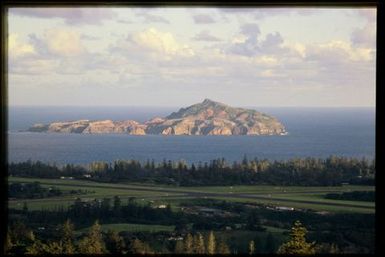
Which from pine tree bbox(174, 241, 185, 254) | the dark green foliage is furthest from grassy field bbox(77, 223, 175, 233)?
the dark green foliage

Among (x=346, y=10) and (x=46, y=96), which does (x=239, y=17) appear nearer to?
(x=346, y=10)

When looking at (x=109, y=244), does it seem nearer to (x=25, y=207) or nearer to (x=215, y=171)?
(x=25, y=207)

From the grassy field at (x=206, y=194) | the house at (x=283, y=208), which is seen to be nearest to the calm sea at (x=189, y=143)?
the grassy field at (x=206, y=194)

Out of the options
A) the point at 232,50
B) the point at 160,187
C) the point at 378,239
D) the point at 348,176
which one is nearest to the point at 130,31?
the point at 232,50

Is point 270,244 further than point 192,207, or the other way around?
point 192,207

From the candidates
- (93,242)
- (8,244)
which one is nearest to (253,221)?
(93,242)

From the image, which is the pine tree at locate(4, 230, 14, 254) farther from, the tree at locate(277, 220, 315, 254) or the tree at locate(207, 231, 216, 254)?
the tree at locate(277, 220, 315, 254)
